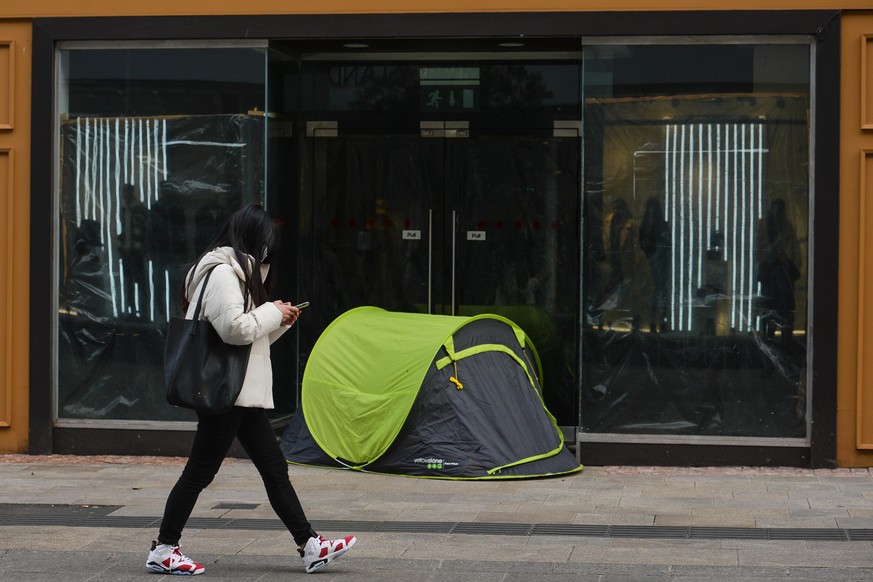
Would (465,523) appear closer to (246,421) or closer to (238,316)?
(246,421)

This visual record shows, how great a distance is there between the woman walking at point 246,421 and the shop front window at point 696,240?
12.9 ft

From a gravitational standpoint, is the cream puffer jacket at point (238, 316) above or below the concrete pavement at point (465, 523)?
above

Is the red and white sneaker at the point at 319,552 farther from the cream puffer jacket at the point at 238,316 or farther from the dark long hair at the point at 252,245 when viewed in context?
the dark long hair at the point at 252,245

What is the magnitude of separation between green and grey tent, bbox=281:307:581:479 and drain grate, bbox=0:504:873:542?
1604 millimetres

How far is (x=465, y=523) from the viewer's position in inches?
306

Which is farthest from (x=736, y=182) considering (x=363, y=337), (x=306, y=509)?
(x=306, y=509)

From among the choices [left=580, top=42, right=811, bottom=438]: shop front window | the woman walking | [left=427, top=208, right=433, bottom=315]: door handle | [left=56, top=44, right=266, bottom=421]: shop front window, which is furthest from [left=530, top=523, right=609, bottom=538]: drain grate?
[left=427, top=208, right=433, bottom=315]: door handle

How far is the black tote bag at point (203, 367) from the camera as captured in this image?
20.2 feet

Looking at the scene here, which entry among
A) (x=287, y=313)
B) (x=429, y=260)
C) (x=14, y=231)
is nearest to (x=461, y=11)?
(x=429, y=260)

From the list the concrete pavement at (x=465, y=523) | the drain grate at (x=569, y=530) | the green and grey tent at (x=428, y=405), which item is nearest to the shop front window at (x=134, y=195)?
the concrete pavement at (x=465, y=523)

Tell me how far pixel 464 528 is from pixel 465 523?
0.50 feet

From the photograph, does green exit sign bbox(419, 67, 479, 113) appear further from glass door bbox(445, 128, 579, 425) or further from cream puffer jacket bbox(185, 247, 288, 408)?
cream puffer jacket bbox(185, 247, 288, 408)

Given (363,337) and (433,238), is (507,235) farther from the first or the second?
(363,337)

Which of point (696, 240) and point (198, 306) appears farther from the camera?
point (696, 240)
